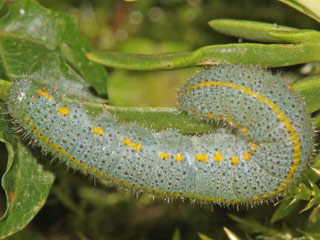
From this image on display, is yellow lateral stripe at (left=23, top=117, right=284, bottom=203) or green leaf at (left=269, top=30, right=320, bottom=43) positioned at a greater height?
green leaf at (left=269, top=30, right=320, bottom=43)

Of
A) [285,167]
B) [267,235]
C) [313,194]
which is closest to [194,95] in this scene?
[285,167]

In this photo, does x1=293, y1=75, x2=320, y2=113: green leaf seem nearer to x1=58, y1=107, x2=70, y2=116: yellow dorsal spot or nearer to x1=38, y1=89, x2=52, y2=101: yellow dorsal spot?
x1=58, y1=107, x2=70, y2=116: yellow dorsal spot

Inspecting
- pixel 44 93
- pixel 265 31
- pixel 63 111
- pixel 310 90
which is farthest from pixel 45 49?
pixel 310 90

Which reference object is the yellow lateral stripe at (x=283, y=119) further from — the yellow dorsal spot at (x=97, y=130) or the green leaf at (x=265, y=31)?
the yellow dorsal spot at (x=97, y=130)

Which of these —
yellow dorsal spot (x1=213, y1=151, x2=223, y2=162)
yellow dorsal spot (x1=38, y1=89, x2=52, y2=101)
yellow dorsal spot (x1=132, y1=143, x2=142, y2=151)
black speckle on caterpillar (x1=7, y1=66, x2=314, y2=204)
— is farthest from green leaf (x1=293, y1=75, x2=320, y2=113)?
yellow dorsal spot (x1=38, y1=89, x2=52, y2=101)

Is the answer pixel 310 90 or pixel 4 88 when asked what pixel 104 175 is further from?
pixel 310 90

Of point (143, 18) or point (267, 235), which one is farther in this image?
point (143, 18)

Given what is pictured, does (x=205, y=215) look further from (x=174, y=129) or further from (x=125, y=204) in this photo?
(x=174, y=129)
